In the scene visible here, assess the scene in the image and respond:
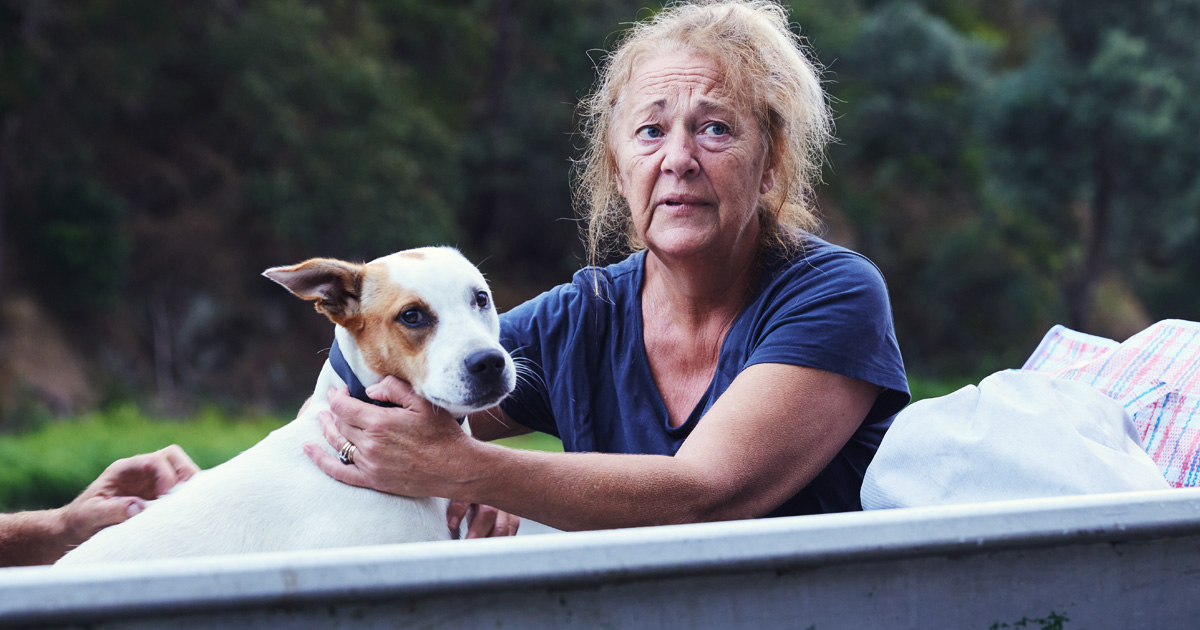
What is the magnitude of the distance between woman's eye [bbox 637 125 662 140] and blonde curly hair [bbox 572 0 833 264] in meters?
0.16

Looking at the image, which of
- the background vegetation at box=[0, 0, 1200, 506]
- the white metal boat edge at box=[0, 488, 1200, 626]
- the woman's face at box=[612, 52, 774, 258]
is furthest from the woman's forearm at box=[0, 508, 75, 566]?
the background vegetation at box=[0, 0, 1200, 506]

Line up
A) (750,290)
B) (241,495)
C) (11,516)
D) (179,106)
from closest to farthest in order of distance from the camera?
(241,495) → (11,516) → (750,290) → (179,106)

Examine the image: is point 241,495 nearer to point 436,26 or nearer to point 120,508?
point 120,508

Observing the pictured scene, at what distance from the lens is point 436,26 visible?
19.5 m

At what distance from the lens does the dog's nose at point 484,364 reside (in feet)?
6.42

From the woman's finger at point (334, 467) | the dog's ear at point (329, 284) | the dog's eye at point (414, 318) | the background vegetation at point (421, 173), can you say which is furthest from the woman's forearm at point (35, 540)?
the background vegetation at point (421, 173)

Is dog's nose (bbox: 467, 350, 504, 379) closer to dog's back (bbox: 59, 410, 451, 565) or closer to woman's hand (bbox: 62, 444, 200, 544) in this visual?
dog's back (bbox: 59, 410, 451, 565)

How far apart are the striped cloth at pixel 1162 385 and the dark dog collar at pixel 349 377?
1430mm

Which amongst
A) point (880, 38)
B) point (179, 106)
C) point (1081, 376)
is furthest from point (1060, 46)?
point (1081, 376)

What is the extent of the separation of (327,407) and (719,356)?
32.7 inches

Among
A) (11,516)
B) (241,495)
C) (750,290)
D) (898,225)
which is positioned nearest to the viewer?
(241,495)

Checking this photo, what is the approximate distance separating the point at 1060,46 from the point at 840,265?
913 inches

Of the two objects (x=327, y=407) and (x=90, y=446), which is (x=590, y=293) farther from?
(x=90, y=446)

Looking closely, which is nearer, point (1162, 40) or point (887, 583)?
point (887, 583)
